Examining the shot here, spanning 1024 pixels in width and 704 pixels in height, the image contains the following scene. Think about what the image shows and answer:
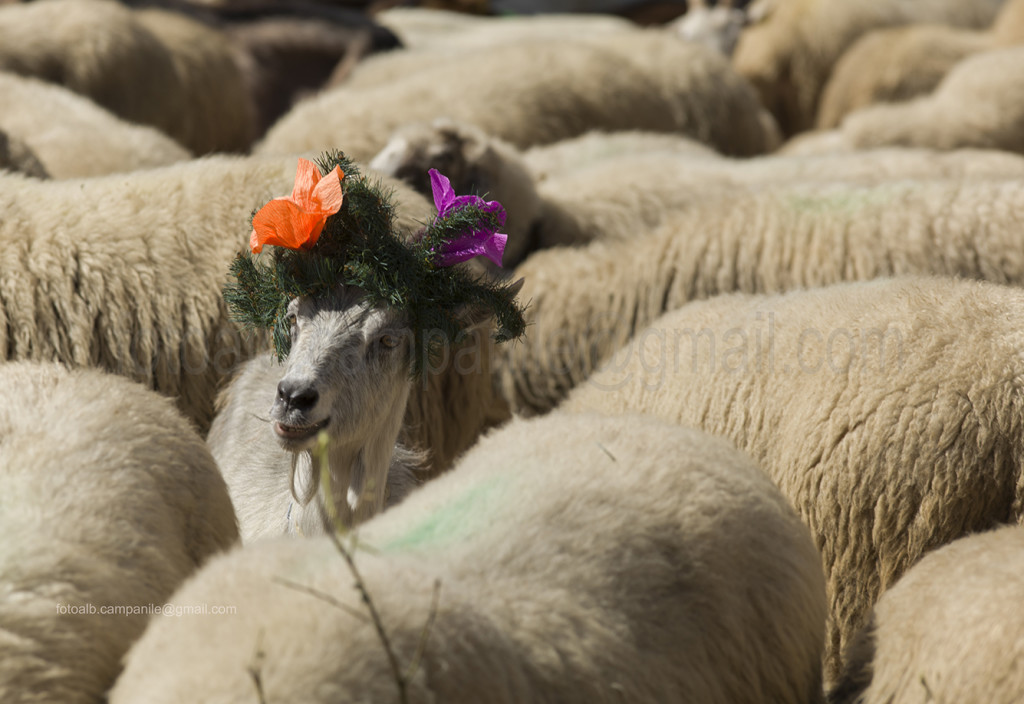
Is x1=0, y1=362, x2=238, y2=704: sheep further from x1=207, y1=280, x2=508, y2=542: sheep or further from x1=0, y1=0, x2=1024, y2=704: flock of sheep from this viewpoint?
x1=207, y1=280, x2=508, y2=542: sheep

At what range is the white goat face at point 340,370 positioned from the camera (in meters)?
2.94

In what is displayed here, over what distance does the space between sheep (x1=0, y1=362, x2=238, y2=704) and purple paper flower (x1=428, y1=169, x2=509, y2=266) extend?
0.83 metres

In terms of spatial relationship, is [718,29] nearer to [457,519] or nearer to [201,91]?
[201,91]

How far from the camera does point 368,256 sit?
3107 mm

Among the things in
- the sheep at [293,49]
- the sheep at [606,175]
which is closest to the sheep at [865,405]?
the sheep at [606,175]

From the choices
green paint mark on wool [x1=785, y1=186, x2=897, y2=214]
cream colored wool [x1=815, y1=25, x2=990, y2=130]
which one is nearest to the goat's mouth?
green paint mark on wool [x1=785, y1=186, x2=897, y2=214]

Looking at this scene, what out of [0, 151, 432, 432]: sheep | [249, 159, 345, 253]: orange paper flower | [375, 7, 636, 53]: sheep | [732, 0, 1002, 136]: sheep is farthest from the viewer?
[732, 0, 1002, 136]: sheep

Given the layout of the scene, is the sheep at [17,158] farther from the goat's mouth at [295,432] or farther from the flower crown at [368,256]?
the goat's mouth at [295,432]

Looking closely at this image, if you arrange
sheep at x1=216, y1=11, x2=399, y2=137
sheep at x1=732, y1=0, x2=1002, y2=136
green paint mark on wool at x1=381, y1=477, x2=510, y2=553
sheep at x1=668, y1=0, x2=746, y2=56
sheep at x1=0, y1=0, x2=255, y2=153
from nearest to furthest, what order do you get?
green paint mark on wool at x1=381, y1=477, x2=510, y2=553 → sheep at x1=0, y1=0, x2=255, y2=153 → sheep at x1=216, y1=11, x2=399, y2=137 → sheep at x1=732, y1=0, x2=1002, y2=136 → sheep at x1=668, y1=0, x2=746, y2=56

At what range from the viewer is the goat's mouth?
2938mm

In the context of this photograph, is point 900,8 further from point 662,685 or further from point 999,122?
point 662,685

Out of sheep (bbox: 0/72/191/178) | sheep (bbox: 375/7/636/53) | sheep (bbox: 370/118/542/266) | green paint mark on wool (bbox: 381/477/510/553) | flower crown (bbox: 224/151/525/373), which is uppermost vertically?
flower crown (bbox: 224/151/525/373)

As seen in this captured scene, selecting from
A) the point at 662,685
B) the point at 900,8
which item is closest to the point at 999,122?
the point at 900,8

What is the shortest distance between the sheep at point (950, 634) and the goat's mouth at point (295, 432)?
4.57 feet
